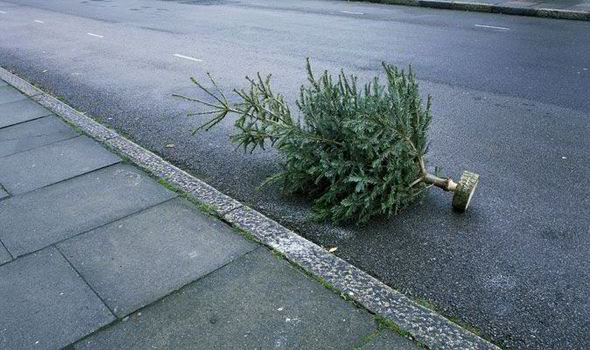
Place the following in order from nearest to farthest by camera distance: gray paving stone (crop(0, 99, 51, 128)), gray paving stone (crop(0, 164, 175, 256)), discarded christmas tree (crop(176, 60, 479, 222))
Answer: discarded christmas tree (crop(176, 60, 479, 222))
gray paving stone (crop(0, 164, 175, 256))
gray paving stone (crop(0, 99, 51, 128))

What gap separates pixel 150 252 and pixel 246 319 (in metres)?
1.11

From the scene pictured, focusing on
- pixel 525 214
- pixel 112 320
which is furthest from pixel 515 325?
pixel 112 320

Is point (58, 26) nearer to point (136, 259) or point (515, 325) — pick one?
point (136, 259)

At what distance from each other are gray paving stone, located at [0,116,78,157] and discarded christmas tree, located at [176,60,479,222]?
323 cm

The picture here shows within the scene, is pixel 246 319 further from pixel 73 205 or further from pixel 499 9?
pixel 499 9

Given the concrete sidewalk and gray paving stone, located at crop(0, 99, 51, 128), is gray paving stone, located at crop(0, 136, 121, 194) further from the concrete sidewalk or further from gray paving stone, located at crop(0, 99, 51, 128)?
gray paving stone, located at crop(0, 99, 51, 128)

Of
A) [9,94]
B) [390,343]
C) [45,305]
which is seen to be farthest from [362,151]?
[9,94]

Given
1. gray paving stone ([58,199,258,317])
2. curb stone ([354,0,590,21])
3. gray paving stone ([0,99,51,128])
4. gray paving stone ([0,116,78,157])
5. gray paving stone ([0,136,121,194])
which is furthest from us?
curb stone ([354,0,590,21])

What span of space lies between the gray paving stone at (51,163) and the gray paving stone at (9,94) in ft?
8.86

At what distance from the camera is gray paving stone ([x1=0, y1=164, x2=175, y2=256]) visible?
421cm

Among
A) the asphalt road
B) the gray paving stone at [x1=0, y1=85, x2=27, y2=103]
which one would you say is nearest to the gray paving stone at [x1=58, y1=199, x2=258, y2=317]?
the asphalt road

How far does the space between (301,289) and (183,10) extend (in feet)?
59.1

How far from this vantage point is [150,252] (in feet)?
12.7

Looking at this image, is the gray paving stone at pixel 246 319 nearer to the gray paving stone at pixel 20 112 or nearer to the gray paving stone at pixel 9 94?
the gray paving stone at pixel 20 112
